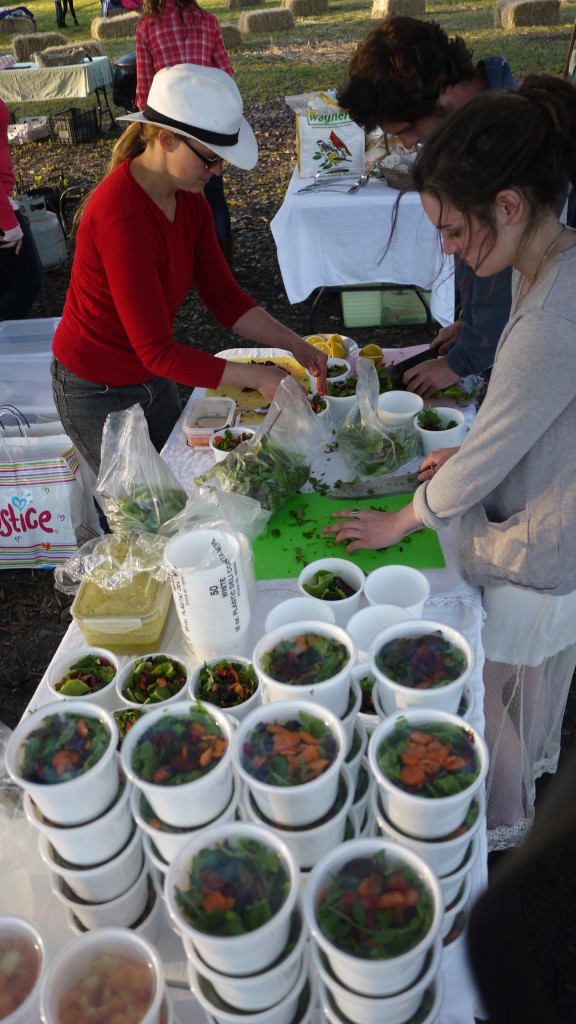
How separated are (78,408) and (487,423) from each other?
1549mm

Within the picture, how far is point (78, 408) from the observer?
2562 millimetres

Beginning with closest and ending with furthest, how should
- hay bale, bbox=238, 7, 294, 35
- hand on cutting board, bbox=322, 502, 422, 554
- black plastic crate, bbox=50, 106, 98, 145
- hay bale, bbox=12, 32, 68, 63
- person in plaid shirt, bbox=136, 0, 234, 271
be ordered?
1. hand on cutting board, bbox=322, 502, 422, 554
2. person in plaid shirt, bbox=136, 0, 234, 271
3. black plastic crate, bbox=50, 106, 98, 145
4. hay bale, bbox=12, 32, 68, 63
5. hay bale, bbox=238, 7, 294, 35

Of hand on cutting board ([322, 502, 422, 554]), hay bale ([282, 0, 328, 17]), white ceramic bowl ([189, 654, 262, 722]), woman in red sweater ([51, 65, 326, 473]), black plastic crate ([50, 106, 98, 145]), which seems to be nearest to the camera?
white ceramic bowl ([189, 654, 262, 722])

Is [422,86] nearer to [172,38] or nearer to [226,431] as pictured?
[226,431]

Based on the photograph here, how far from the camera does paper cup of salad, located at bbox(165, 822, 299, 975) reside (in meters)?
0.91

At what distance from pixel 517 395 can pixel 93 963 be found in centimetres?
122

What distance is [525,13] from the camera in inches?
576

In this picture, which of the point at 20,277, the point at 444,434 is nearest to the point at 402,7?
the point at 20,277

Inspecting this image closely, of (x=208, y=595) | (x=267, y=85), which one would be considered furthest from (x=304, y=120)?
(x=267, y=85)

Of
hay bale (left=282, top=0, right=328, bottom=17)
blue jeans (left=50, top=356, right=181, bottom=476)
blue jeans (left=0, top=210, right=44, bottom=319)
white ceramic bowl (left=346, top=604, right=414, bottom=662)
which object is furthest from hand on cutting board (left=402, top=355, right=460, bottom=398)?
hay bale (left=282, top=0, right=328, bottom=17)

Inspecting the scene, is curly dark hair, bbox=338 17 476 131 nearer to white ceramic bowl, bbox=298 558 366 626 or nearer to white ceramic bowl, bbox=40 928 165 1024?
white ceramic bowl, bbox=298 558 366 626

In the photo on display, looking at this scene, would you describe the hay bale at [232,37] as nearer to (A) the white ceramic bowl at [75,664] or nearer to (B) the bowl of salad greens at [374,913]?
(A) the white ceramic bowl at [75,664]

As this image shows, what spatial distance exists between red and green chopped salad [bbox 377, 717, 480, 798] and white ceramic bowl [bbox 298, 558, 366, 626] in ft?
1.70

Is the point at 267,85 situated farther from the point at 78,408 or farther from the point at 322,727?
the point at 322,727
